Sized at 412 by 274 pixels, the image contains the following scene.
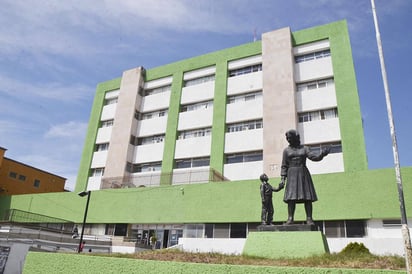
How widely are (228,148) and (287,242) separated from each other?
19.3 m

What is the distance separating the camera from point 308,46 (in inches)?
1158

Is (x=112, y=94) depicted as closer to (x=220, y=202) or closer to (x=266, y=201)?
(x=220, y=202)

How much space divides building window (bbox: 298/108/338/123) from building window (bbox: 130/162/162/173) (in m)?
14.7

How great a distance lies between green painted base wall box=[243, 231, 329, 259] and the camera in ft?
32.3

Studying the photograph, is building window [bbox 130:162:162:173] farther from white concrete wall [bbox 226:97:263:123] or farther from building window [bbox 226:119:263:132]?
white concrete wall [bbox 226:97:263:123]

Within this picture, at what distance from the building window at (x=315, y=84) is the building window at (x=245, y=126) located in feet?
15.0

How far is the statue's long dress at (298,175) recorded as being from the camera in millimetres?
10820

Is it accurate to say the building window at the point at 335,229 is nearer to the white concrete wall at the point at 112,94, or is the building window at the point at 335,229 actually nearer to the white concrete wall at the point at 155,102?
the white concrete wall at the point at 155,102

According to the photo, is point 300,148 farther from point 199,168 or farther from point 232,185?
point 199,168

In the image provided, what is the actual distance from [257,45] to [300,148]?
73.6 ft

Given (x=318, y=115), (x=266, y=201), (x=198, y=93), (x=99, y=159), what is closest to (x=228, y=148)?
(x=198, y=93)

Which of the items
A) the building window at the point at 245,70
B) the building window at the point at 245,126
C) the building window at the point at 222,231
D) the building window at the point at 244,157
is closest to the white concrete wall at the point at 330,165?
the building window at the point at 244,157

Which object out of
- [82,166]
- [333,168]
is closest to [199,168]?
[333,168]

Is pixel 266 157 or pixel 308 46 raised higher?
pixel 308 46
